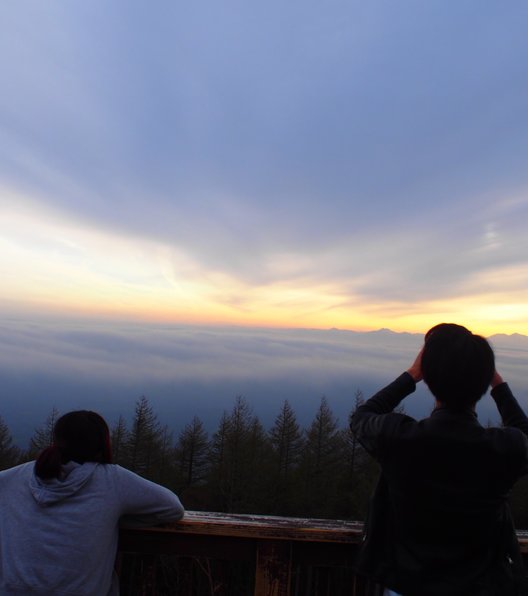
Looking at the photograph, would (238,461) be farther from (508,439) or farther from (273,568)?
(508,439)

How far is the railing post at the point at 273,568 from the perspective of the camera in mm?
1809

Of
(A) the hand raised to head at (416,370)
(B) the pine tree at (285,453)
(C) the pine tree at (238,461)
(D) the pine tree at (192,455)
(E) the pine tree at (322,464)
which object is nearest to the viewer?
(A) the hand raised to head at (416,370)

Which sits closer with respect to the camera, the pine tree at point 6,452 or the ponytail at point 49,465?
the ponytail at point 49,465

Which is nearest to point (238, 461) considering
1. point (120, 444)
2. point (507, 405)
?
point (120, 444)

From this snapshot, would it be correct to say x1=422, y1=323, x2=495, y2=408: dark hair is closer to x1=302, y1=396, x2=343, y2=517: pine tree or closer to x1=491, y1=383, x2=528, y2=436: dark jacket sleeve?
x1=491, y1=383, x2=528, y2=436: dark jacket sleeve

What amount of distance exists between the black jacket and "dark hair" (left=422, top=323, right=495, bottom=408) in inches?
2.1

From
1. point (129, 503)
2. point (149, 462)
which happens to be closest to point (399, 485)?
point (129, 503)

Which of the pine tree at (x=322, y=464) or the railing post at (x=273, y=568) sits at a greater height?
the railing post at (x=273, y=568)

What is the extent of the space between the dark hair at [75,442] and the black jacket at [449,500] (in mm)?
957

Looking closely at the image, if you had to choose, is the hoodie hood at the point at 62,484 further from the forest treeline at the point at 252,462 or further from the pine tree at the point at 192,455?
the pine tree at the point at 192,455

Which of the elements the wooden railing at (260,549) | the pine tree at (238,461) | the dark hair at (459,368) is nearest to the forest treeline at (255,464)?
the pine tree at (238,461)

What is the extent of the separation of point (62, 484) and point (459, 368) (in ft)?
4.45

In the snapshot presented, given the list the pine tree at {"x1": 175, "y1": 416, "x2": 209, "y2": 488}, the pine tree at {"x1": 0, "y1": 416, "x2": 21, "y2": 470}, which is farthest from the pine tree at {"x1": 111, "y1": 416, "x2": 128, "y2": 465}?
the pine tree at {"x1": 0, "y1": 416, "x2": 21, "y2": 470}

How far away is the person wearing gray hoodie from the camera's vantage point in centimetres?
164
